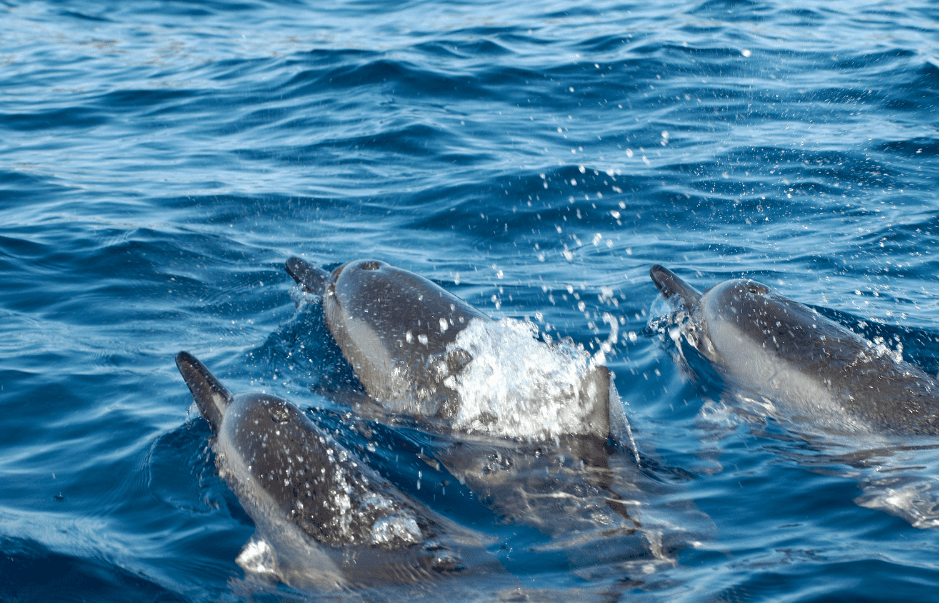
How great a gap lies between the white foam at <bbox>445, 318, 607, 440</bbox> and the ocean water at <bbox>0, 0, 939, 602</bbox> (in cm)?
48

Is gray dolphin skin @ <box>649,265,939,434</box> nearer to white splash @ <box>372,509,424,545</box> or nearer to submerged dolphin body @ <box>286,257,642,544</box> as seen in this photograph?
submerged dolphin body @ <box>286,257,642,544</box>

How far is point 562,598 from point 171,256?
24.8ft

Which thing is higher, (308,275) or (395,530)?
(308,275)

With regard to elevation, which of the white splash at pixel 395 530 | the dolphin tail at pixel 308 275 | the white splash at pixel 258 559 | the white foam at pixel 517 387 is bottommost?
the white splash at pixel 258 559

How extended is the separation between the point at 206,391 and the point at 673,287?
462cm

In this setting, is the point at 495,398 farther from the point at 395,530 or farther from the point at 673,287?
the point at 673,287

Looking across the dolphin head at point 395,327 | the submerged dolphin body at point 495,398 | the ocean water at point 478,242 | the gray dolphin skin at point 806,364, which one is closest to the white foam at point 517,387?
the submerged dolphin body at point 495,398

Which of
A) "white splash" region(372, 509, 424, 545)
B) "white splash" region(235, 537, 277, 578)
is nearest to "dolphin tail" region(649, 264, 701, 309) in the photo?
"white splash" region(372, 509, 424, 545)

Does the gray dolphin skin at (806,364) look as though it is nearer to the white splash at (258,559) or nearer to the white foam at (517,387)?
the white foam at (517,387)

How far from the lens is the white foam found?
264 inches

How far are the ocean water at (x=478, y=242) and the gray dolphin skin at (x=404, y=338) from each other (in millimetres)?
277

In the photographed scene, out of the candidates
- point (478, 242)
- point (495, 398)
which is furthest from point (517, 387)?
point (478, 242)

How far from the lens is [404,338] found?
747 centimetres

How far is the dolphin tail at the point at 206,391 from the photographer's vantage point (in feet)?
20.8
